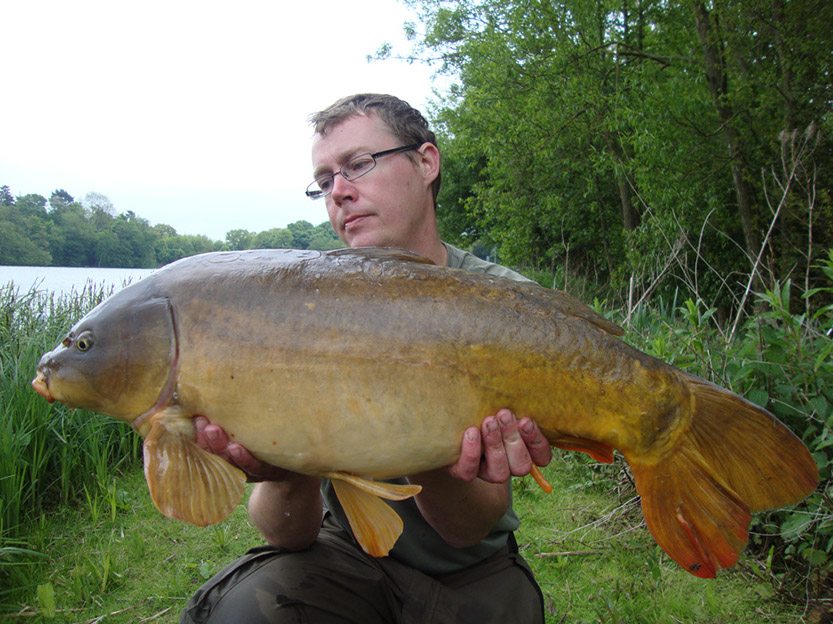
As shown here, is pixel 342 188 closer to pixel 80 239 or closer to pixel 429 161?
pixel 429 161

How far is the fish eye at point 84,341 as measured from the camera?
1314 millimetres

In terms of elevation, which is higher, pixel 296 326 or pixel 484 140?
pixel 484 140

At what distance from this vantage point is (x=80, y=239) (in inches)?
389

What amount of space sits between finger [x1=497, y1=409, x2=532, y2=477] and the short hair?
1204 mm

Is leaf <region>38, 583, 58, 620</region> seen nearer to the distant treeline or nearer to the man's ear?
the man's ear

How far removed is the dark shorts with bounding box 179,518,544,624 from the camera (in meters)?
1.62

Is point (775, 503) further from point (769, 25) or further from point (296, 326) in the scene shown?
point (769, 25)

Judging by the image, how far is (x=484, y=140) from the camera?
1247 cm

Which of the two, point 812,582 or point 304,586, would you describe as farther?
point 812,582

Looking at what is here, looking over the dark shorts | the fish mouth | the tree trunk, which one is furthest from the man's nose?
the tree trunk

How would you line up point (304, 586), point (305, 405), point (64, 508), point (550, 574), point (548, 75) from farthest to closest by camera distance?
point (548, 75), point (64, 508), point (550, 574), point (304, 586), point (305, 405)

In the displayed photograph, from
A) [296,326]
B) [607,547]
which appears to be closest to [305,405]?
[296,326]

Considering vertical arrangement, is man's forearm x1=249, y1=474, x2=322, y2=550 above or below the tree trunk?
below

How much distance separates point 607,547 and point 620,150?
383 inches
